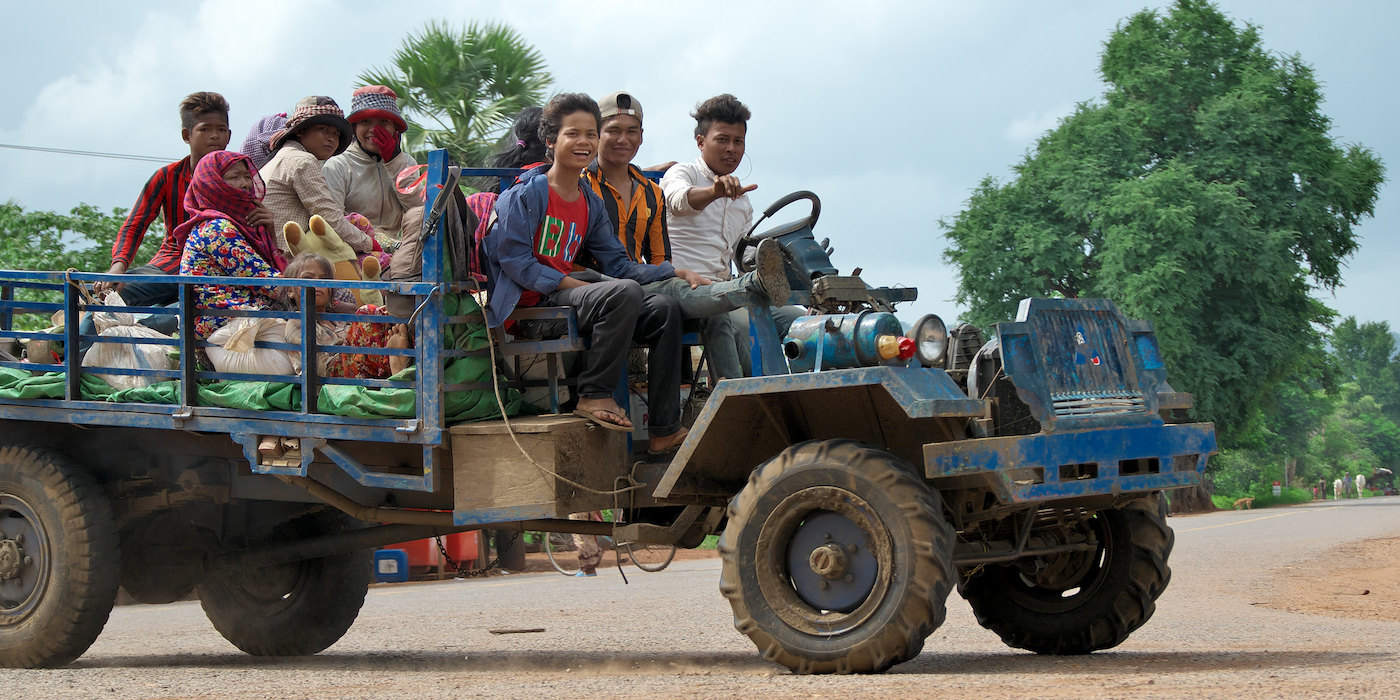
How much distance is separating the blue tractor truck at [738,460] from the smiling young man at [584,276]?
0.12 meters

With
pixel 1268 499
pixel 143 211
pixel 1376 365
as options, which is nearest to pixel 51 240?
pixel 143 211

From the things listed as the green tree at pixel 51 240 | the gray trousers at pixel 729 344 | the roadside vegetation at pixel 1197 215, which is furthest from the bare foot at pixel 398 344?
the roadside vegetation at pixel 1197 215

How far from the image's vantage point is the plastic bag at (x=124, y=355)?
7.15 metres

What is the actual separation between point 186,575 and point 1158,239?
1075 inches

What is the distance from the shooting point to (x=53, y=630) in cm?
712

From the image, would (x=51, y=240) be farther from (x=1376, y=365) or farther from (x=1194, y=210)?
(x=1376, y=365)

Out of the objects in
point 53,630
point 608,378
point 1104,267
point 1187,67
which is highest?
point 1187,67

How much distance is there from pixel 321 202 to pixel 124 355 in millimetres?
1293

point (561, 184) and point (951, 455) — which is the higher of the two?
point (561, 184)

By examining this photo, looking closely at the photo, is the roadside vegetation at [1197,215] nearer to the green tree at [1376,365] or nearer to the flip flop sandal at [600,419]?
the flip flop sandal at [600,419]

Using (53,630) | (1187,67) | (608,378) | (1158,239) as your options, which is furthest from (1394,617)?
(1187,67)

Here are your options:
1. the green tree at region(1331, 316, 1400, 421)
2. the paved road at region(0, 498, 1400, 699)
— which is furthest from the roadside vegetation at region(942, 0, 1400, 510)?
the green tree at region(1331, 316, 1400, 421)

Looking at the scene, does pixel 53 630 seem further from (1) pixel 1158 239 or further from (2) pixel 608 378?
(1) pixel 1158 239

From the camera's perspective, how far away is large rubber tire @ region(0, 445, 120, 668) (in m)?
7.11
